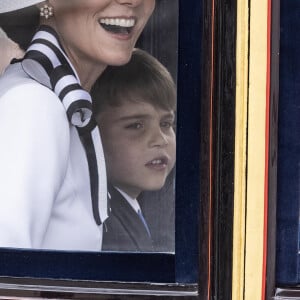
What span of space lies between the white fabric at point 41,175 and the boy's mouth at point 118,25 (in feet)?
0.74

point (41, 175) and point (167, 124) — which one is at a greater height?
point (167, 124)

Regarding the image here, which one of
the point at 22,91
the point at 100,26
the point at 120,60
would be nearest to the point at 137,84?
the point at 120,60

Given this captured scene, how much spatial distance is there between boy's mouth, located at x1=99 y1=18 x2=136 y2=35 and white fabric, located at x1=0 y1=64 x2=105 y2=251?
0.74ft

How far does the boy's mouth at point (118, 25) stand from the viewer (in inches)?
72.6

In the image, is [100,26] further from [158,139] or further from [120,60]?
[158,139]

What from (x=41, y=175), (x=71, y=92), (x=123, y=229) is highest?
(x=71, y=92)

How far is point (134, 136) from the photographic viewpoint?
1851 mm

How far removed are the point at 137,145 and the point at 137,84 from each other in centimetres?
16

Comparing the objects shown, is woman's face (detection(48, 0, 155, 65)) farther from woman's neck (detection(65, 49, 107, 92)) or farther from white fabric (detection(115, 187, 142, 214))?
white fabric (detection(115, 187, 142, 214))

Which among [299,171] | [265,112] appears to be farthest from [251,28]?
[299,171]

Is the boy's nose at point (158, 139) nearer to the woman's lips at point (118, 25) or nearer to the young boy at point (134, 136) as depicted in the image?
the young boy at point (134, 136)

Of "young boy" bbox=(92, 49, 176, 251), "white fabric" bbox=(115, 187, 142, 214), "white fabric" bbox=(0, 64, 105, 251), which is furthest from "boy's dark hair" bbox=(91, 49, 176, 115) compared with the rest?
"white fabric" bbox=(115, 187, 142, 214)

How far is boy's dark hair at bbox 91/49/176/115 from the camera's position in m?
1.83

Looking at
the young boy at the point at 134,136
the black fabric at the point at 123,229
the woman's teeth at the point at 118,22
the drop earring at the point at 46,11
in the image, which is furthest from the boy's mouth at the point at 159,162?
the drop earring at the point at 46,11
